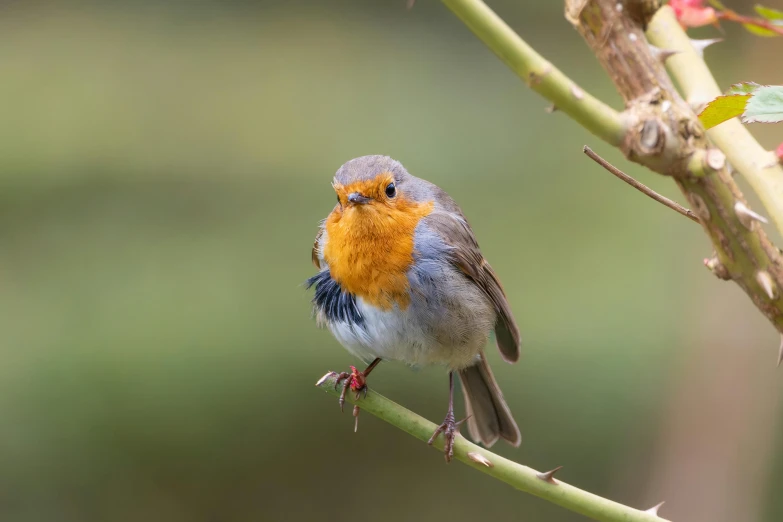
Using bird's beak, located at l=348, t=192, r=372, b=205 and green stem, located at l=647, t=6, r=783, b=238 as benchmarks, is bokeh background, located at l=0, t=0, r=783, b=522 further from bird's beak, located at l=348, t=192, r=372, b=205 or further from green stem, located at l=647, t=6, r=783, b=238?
green stem, located at l=647, t=6, r=783, b=238

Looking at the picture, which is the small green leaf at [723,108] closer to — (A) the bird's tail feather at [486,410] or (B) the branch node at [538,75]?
(B) the branch node at [538,75]

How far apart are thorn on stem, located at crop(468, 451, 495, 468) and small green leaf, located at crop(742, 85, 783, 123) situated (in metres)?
0.64

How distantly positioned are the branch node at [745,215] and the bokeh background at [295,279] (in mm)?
3217

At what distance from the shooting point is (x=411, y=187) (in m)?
2.47

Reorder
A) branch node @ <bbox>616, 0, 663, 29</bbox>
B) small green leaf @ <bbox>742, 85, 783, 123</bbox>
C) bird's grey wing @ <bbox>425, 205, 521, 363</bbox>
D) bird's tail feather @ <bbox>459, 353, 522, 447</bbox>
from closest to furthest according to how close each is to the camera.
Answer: small green leaf @ <bbox>742, 85, 783, 123</bbox>, branch node @ <bbox>616, 0, 663, 29</bbox>, bird's grey wing @ <bbox>425, 205, 521, 363</bbox>, bird's tail feather @ <bbox>459, 353, 522, 447</bbox>

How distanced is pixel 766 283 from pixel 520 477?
475 mm

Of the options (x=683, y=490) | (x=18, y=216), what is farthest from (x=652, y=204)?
(x=18, y=216)

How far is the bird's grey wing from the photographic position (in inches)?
96.6

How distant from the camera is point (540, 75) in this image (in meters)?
1.03

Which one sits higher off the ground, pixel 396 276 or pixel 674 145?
pixel 674 145

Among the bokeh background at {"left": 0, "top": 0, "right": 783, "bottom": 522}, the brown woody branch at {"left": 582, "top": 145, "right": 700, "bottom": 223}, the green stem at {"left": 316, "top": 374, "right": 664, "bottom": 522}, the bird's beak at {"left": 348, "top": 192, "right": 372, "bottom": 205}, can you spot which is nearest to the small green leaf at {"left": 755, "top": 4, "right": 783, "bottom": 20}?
the brown woody branch at {"left": 582, "top": 145, "right": 700, "bottom": 223}

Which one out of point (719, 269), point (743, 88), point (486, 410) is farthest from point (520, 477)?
point (486, 410)

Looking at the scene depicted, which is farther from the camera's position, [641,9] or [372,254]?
[372,254]

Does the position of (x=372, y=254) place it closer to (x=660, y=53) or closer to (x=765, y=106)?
(x=660, y=53)
